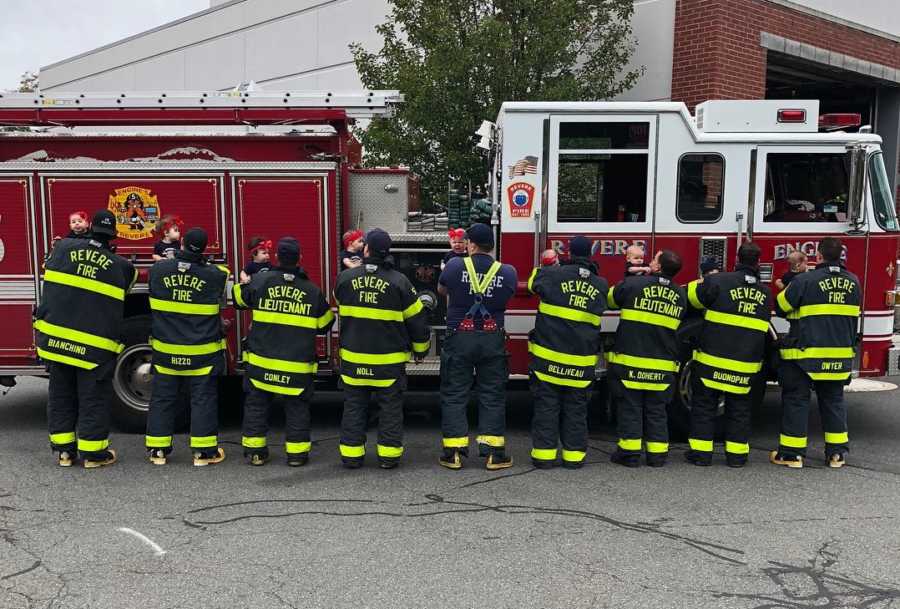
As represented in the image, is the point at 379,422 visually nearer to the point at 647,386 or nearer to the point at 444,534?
the point at 444,534

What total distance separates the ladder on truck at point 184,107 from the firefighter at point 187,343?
141cm

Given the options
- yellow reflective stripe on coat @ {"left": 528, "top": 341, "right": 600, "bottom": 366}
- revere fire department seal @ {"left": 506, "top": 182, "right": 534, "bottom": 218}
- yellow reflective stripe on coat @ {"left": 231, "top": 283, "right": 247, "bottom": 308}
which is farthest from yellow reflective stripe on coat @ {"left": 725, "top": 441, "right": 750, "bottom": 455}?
yellow reflective stripe on coat @ {"left": 231, "top": 283, "right": 247, "bottom": 308}

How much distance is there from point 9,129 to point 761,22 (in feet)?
34.3

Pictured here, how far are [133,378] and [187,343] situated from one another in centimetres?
128

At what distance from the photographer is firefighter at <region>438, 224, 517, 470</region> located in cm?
576

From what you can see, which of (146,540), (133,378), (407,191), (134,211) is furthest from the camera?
(407,191)

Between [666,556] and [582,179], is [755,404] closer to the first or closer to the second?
[582,179]

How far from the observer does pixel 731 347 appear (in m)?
5.86

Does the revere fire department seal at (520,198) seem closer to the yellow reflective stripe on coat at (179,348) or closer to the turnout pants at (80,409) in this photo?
the yellow reflective stripe on coat at (179,348)

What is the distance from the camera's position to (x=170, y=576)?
396 cm

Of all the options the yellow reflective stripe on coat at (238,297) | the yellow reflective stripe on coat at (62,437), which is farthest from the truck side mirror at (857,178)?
the yellow reflective stripe on coat at (62,437)

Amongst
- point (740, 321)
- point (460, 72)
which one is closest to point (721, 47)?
point (460, 72)

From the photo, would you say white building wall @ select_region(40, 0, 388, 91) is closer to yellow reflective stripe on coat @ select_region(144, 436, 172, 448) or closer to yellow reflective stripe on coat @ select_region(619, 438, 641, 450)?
yellow reflective stripe on coat @ select_region(144, 436, 172, 448)

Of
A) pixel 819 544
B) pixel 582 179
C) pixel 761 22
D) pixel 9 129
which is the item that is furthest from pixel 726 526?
pixel 761 22
